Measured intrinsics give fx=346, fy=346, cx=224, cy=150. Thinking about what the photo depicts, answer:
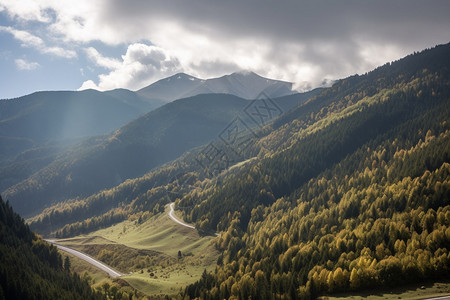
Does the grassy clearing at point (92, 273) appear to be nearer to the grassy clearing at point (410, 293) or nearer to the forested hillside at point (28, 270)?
the forested hillside at point (28, 270)

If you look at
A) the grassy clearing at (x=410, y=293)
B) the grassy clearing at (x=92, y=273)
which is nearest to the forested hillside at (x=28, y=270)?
the grassy clearing at (x=92, y=273)

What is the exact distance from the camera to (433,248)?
10706 centimetres

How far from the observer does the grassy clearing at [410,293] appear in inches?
3086

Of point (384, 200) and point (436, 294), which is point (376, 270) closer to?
point (436, 294)

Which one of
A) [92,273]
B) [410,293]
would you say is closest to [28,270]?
[92,273]

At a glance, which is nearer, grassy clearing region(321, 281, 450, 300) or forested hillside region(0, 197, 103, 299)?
grassy clearing region(321, 281, 450, 300)

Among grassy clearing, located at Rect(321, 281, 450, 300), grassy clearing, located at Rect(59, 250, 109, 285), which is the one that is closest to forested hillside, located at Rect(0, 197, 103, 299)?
grassy clearing, located at Rect(59, 250, 109, 285)

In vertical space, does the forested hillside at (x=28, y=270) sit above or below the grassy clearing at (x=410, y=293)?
above

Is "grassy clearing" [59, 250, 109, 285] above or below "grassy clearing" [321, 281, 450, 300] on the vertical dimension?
below

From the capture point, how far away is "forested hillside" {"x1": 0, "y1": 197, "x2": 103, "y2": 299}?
122 m

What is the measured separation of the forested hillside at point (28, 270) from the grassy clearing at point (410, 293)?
9387 centimetres

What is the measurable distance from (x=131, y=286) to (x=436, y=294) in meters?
112

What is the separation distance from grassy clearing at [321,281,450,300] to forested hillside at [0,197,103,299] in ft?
308

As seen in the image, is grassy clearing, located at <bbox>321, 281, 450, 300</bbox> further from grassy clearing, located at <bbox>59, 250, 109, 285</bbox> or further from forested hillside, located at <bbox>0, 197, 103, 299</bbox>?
grassy clearing, located at <bbox>59, 250, 109, 285</bbox>
